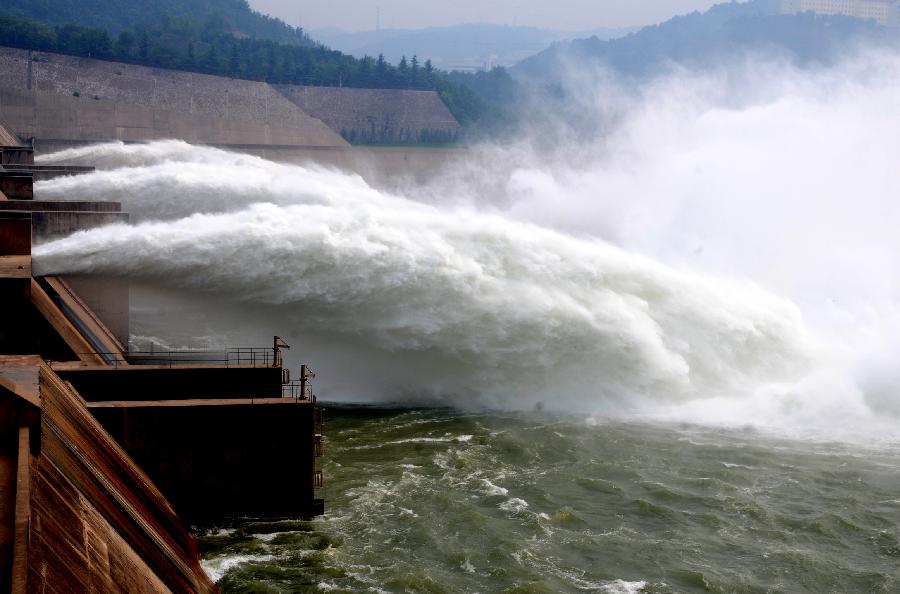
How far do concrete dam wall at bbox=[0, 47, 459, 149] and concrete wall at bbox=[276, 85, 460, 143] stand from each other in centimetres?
363

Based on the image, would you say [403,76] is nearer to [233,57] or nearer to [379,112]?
[379,112]

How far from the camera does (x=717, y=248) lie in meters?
55.3

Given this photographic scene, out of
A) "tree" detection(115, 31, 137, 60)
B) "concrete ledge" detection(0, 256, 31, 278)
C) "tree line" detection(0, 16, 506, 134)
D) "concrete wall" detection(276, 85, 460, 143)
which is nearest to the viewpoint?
"concrete ledge" detection(0, 256, 31, 278)

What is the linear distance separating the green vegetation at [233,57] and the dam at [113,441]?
66.6 meters

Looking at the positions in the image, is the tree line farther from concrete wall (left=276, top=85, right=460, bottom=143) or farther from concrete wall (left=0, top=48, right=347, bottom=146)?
concrete wall (left=0, top=48, right=347, bottom=146)

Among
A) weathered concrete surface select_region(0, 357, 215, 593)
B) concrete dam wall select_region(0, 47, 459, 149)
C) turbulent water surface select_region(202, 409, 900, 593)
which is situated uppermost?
concrete dam wall select_region(0, 47, 459, 149)

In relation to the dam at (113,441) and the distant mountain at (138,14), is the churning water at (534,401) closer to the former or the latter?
the dam at (113,441)

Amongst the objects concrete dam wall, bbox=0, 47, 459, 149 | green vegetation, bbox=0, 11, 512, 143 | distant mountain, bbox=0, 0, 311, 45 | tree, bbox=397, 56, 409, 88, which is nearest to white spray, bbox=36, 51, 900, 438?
concrete dam wall, bbox=0, 47, 459, 149

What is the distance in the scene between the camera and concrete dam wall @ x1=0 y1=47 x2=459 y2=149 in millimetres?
70000

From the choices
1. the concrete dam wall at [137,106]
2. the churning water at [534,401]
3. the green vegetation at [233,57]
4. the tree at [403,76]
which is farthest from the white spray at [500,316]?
the tree at [403,76]

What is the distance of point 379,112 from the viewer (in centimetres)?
10912

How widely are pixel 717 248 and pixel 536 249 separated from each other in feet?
97.8

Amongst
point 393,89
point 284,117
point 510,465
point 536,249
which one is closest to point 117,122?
point 284,117

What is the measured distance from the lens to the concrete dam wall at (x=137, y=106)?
70.0 metres
